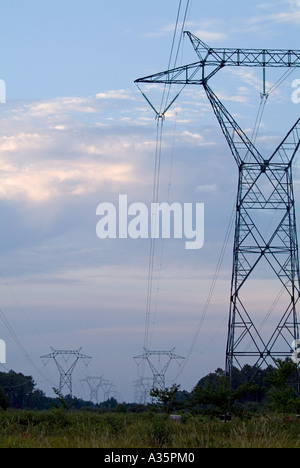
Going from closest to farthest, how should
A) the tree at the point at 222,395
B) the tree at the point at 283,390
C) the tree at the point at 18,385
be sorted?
1. the tree at the point at 222,395
2. the tree at the point at 283,390
3. the tree at the point at 18,385

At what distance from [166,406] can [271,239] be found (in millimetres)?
12009

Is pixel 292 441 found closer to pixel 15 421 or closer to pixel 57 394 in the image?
pixel 15 421

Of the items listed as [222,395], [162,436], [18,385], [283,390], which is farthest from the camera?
[18,385]

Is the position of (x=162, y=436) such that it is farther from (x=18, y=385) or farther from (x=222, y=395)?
(x=18, y=385)

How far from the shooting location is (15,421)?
89.3 feet

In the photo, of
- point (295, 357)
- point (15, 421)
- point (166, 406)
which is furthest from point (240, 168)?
point (15, 421)

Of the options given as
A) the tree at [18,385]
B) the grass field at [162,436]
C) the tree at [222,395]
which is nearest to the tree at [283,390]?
the tree at [222,395]

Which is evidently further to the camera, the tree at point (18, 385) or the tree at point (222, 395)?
the tree at point (18, 385)

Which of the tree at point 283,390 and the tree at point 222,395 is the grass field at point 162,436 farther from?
the tree at point 283,390

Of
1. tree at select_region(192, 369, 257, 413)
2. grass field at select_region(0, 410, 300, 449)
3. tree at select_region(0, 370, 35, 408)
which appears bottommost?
grass field at select_region(0, 410, 300, 449)

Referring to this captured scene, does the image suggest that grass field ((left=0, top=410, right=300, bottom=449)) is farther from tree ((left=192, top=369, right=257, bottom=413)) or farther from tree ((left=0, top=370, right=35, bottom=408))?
tree ((left=0, top=370, right=35, bottom=408))

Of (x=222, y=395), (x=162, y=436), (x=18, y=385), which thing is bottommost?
(x=162, y=436)

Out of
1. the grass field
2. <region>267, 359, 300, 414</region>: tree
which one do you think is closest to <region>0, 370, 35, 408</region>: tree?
<region>267, 359, 300, 414</region>: tree

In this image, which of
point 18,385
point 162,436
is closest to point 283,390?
point 162,436
